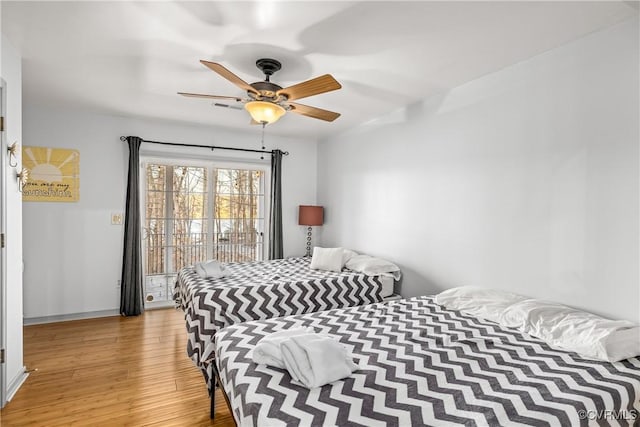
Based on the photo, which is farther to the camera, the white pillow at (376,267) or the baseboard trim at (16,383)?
the white pillow at (376,267)

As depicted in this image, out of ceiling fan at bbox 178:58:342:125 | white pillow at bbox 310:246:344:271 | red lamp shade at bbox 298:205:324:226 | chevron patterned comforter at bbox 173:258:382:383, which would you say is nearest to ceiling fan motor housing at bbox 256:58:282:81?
ceiling fan at bbox 178:58:342:125

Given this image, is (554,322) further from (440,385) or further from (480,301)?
(440,385)

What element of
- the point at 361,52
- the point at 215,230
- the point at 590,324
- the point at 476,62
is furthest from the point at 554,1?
the point at 215,230

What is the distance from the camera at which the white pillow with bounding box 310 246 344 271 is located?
3792mm

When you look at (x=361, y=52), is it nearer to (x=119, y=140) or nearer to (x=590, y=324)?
(x=590, y=324)

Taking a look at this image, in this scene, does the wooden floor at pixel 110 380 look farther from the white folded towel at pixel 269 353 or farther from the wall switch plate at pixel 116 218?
the wall switch plate at pixel 116 218

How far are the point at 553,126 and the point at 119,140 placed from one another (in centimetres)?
457

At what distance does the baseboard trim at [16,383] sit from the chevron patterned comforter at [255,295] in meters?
1.18

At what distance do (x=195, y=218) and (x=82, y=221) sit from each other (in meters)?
1.30

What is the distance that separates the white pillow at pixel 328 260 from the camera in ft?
12.4

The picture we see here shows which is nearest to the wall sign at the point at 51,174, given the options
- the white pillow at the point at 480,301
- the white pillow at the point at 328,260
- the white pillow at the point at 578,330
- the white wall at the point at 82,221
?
the white wall at the point at 82,221

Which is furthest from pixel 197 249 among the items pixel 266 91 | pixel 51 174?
pixel 266 91

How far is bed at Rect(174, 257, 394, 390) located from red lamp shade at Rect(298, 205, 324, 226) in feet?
3.81

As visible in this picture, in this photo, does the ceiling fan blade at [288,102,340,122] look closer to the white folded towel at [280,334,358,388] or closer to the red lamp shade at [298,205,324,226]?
the white folded towel at [280,334,358,388]
